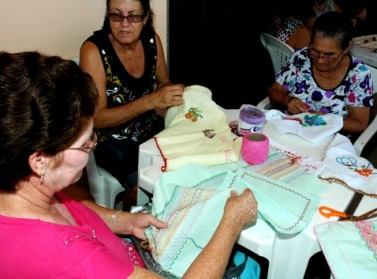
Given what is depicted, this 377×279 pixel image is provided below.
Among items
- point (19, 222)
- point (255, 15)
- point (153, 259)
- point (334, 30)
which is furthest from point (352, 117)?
point (255, 15)

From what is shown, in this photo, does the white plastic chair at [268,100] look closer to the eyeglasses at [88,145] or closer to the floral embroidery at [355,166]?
the floral embroidery at [355,166]

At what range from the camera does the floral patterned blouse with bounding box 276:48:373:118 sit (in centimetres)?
251

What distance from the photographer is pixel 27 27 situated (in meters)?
2.36

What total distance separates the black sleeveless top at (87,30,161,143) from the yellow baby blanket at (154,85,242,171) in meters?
0.37

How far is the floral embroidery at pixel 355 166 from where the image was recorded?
1797 mm

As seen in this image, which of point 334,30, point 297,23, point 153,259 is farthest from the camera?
point 297,23

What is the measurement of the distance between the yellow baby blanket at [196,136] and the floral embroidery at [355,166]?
0.47 m

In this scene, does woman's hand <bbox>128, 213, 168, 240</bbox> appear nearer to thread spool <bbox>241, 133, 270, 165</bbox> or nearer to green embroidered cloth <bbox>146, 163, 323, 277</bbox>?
green embroidered cloth <bbox>146, 163, 323, 277</bbox>

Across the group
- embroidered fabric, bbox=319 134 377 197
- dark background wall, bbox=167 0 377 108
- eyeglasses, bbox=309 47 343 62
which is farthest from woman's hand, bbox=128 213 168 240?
dark background wall, bbox=167 0 377 108

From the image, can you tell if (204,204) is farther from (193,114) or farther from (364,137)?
(364,137)

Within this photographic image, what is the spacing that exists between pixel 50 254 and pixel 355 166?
1.34 metres

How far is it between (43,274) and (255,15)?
15.4 feet

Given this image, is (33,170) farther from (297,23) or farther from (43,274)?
(297,23)

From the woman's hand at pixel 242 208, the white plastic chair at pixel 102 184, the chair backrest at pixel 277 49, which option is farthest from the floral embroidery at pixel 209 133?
the chair backrest at pixel 277 49
